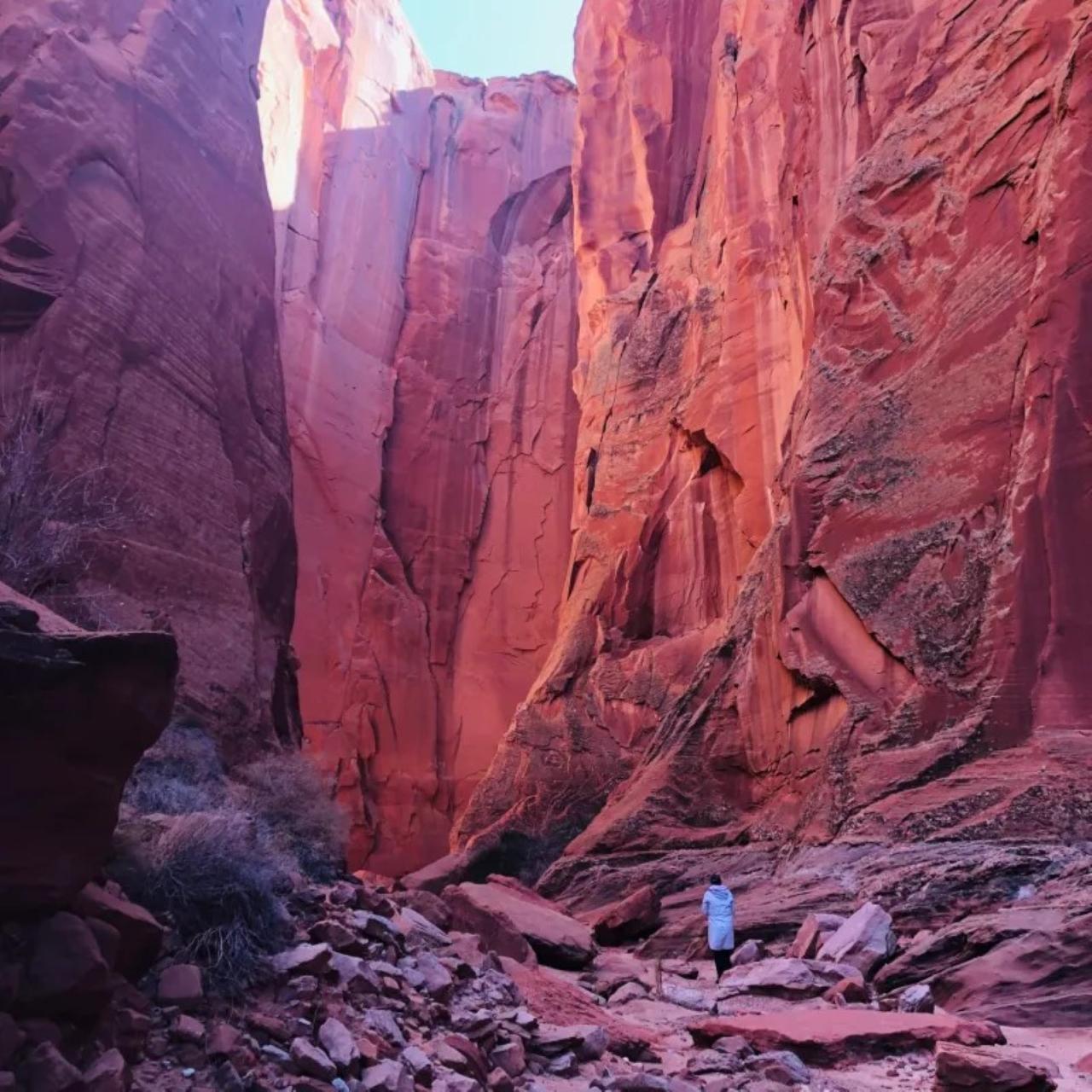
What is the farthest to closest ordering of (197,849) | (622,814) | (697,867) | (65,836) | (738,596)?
(738,596), (622,814), (697,867), (197,849), (65,836)

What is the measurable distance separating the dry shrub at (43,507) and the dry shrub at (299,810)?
3.25 metres

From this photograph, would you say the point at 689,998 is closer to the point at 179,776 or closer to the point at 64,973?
the point at 179,776

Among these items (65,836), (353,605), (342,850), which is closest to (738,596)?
(342,850)

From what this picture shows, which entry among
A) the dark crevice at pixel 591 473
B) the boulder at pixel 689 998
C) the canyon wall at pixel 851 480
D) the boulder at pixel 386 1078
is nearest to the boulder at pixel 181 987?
the boulder at pixel 386 1078

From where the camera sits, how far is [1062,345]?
40.7 ft

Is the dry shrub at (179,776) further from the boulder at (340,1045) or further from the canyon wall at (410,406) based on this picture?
the canyon wall at (410,406)

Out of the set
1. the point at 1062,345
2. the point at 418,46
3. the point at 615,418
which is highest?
the point at 418,46

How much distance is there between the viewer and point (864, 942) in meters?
9.77

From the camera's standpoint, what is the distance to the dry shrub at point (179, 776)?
8.44m

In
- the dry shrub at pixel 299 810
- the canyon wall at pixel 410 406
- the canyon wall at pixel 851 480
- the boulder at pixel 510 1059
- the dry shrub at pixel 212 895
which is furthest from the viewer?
the canyon wall at pixel 410 406

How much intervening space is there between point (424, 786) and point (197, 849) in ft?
88.1

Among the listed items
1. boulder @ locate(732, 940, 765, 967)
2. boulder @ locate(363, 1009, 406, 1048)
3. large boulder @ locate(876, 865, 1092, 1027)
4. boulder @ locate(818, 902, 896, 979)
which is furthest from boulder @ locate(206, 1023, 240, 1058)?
boulder @ locate(732, 940, 765, 967)

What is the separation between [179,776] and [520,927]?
384 cm

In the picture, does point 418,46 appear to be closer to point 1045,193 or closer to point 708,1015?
point 1045,193
